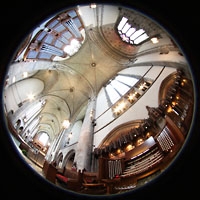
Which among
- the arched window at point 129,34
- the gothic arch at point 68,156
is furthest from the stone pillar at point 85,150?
the arched window at point 129,34

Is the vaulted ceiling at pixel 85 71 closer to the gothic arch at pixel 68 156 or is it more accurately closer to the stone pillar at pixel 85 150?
the gothic arch at pixel 68 156

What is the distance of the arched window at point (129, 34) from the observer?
14500mm

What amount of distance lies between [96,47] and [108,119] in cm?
1058

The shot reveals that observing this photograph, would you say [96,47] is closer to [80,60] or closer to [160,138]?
[80,60]

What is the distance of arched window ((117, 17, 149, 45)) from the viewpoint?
1450 centimetres

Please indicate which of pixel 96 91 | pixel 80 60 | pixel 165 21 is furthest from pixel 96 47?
pixel 165 21

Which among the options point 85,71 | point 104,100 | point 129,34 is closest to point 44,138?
point 85,71

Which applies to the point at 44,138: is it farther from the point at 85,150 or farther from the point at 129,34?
the point at 129,34

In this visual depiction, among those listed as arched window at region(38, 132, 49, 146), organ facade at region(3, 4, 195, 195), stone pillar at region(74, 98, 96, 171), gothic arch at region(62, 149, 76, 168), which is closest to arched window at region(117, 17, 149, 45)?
organ facade at region(3, 4, 195, 195)

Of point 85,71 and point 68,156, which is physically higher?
point 85,71

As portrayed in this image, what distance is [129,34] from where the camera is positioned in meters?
15.2

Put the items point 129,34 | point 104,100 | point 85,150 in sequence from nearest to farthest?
point 85,150, point 104,100, point 129,34

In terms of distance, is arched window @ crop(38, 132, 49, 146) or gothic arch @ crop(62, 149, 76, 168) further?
arched window @ crop(38, 132, 49, 146)

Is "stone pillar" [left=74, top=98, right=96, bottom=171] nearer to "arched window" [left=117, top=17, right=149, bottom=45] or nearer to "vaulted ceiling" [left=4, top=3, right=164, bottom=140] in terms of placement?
"vaulted ceiling" [left=4, top=3, right=164, bottom=140]
